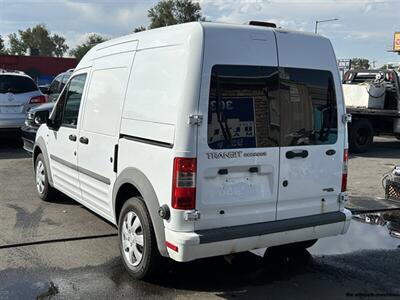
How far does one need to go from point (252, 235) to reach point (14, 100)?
30.6 feet

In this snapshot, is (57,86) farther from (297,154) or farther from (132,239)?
(297,154)

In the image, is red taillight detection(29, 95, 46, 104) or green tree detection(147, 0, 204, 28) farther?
green tree detection(147, 0, 204, 28)

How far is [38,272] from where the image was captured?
4.58m

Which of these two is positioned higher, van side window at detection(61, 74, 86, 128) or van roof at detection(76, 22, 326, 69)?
van roof at detection(76, 22, 326, 69)

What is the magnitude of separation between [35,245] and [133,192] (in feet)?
5.00

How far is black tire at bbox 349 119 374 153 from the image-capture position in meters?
13.4

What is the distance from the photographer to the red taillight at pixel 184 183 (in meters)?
3.78

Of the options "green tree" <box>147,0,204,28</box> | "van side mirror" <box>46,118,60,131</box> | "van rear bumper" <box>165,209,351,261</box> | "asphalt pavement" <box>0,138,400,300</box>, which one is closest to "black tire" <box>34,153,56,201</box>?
"asphalt pavement" <box>0,138,400,300</box>

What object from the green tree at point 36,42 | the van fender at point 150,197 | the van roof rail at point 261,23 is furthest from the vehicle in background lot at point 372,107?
the green tree at point 36,42

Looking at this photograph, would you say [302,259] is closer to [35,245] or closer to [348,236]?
[348,236]

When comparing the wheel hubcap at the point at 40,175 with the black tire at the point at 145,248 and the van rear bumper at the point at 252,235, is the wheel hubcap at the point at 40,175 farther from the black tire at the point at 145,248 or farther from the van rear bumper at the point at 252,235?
the van rear bumper at the point at 252,235

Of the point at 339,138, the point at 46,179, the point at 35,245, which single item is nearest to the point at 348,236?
the point at 339,138

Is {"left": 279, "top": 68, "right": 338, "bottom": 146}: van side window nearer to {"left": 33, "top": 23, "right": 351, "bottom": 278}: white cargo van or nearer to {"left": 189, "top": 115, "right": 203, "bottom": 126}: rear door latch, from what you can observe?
{"left": 33, "top": 23, "right": 351, "bottom": 278}: white cargo van

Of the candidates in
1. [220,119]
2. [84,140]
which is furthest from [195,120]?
[84,140]
